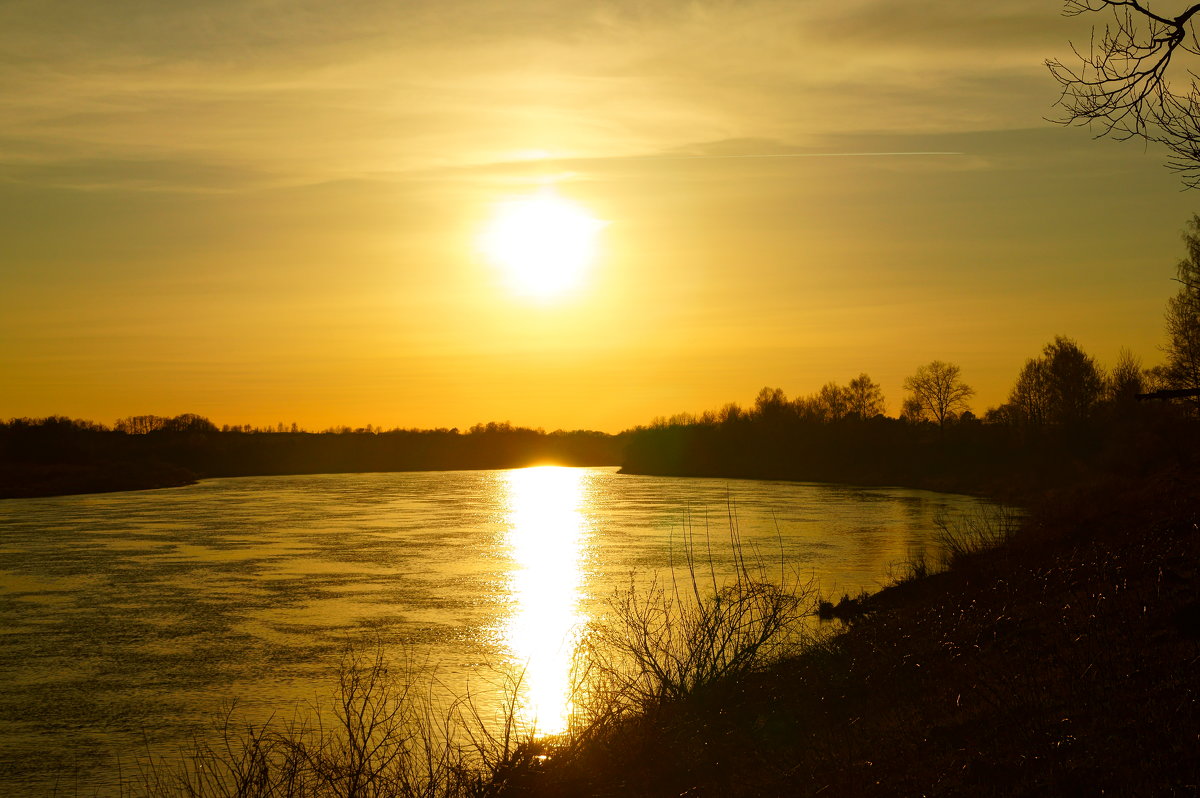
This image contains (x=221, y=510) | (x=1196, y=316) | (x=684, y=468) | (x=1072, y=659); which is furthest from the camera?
(x=684, y=468)

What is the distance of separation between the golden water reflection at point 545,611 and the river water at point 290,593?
10 centimetres

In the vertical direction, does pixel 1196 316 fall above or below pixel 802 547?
above

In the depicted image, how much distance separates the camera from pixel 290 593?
1071 inches

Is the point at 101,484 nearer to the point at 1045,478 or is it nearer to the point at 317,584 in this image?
the point at 317,584

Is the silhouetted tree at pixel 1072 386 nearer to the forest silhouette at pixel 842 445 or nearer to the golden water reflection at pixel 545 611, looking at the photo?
the forest silhouette at pixel 842 445

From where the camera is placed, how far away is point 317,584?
28984 mm

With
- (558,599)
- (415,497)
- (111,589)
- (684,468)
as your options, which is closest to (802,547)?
(558,599)

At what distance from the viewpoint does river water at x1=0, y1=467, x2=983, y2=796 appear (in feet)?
49.8

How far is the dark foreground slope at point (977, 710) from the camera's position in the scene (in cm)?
762

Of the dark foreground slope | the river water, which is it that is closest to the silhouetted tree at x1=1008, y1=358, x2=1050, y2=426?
the river water

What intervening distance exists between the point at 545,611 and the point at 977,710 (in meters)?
16.1

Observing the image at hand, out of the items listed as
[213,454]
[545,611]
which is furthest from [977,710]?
[213,454]

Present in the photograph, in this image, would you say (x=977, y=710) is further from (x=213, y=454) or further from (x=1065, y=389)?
(x=213, y=454)

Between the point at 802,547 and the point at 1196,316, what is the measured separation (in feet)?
78.4
